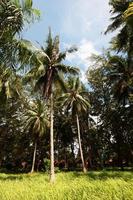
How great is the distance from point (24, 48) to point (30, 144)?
47.4 m

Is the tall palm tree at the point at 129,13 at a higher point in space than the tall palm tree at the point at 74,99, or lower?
lower

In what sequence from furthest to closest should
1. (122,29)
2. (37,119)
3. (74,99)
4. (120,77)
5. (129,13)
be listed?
(37,119)
(74,99)
(120,77)
(122,29)
(129,13)

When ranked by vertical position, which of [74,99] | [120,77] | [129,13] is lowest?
[129,13]

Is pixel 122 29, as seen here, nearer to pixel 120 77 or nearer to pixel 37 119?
pixel 120 77

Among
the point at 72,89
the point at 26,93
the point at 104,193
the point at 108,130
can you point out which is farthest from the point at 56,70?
the point at 108,130

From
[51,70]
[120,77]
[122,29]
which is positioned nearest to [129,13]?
[122,29]

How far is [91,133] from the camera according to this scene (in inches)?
2279

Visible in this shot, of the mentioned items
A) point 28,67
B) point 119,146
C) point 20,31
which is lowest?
point 28,67

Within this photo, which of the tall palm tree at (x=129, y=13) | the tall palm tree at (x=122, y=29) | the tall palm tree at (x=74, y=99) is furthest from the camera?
the tall palm tree at (x=74, y=99)

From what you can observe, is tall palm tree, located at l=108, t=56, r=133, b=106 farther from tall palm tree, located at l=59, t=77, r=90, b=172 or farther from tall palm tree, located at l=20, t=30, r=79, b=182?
tall palm tree, located at l=20, t=30, r=79, b=182

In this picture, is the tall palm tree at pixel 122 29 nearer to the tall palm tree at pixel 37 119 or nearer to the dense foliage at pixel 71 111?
the dense foliage at pixel 71 111

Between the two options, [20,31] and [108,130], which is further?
[108,130]

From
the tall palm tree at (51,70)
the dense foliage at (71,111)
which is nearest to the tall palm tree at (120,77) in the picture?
the dense foliage at (71,111)

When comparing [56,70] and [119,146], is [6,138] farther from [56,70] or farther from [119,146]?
[56,70]
